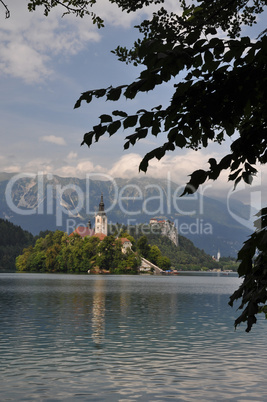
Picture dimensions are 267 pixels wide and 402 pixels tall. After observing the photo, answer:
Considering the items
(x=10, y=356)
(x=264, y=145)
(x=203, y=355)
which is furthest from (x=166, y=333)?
(x=264, y=145)

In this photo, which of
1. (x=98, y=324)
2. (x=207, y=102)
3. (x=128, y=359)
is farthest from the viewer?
(x=98, y=324)

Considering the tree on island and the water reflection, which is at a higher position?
the tree on island

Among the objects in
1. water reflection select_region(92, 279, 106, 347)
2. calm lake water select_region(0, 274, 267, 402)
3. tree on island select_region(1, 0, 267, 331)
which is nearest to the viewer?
tree on island select_region(1, 0, 267, 331)

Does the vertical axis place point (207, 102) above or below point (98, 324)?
above

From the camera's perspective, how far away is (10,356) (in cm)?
2234

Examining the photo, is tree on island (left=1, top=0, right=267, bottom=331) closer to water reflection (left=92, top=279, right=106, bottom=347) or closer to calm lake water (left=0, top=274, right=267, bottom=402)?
calm lake water (left=0, top=274, right=267, bottom=402)

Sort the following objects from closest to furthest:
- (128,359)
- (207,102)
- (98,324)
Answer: (207,102)
(128,359)
(98,324)

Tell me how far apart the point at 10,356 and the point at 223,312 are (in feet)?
95.3

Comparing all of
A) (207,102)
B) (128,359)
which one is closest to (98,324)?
(128,359)

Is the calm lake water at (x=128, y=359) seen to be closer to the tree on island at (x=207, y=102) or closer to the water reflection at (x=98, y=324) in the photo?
the water reflection at (x=98, y=324)

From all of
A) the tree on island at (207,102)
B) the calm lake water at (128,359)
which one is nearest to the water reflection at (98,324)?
the calm lake water at (128,359)

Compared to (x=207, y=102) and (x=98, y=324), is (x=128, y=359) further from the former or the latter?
(x=207, y=102)

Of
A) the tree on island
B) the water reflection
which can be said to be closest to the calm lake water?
the water reflection

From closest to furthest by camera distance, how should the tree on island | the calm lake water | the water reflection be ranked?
the tree on island
the calm lake water
the water reflection
